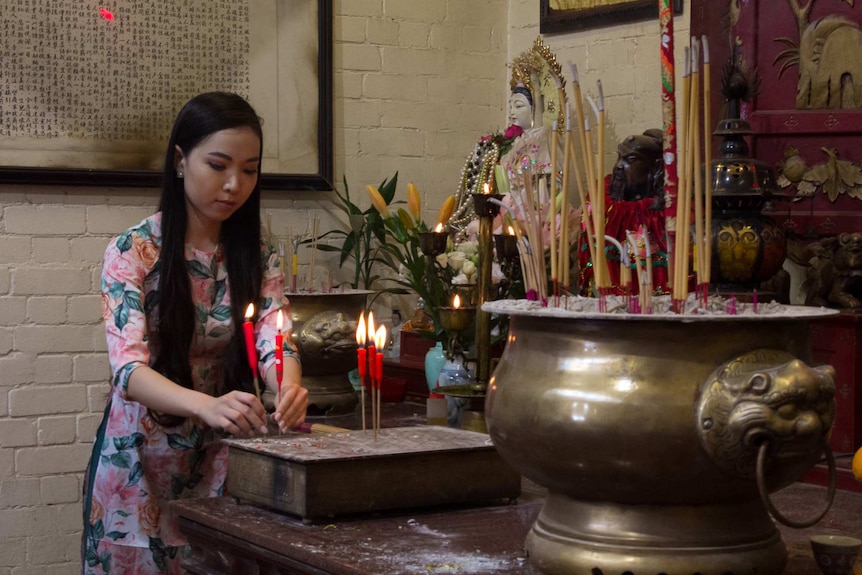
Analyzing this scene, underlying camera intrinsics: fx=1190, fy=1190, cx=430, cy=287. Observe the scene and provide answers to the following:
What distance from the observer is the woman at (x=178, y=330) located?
2135 millimetres

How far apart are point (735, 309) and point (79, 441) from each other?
2716 mm

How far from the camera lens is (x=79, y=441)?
351 cm

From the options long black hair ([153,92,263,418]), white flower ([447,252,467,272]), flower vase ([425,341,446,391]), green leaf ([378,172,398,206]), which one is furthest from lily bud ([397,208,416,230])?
long black hair ([153,92,263,418])

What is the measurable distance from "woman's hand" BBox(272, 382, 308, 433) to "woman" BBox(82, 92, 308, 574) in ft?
0.36

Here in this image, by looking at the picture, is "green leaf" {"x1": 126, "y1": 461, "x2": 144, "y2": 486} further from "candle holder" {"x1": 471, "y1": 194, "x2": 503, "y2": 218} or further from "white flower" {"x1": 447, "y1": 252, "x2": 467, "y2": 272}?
"white flower" {"x1": 447, "y1": 252, "x2": 467, "y2": 272}

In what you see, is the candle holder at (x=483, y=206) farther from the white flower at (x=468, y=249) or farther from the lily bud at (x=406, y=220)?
the lily bud at (x=406, y=220)

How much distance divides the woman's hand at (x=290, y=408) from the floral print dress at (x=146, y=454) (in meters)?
0.24

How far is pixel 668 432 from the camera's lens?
3.67 ft

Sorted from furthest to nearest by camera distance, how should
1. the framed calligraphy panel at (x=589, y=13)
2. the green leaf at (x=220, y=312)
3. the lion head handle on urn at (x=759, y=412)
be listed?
the framed calligraphy panel at (x=589, y=13) → the green leaf at (x=220, y=312) → the lion head handle on urn at (x=759, y=412)

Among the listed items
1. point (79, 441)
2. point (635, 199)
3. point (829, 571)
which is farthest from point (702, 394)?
point (79, 441)

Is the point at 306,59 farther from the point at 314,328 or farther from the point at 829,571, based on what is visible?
the point at 829,571

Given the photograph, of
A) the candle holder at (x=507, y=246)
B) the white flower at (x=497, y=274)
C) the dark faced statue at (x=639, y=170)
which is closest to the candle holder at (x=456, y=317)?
the candle holder at (x=507, y=246)

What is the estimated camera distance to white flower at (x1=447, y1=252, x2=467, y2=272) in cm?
275

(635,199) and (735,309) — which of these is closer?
(735,309)
